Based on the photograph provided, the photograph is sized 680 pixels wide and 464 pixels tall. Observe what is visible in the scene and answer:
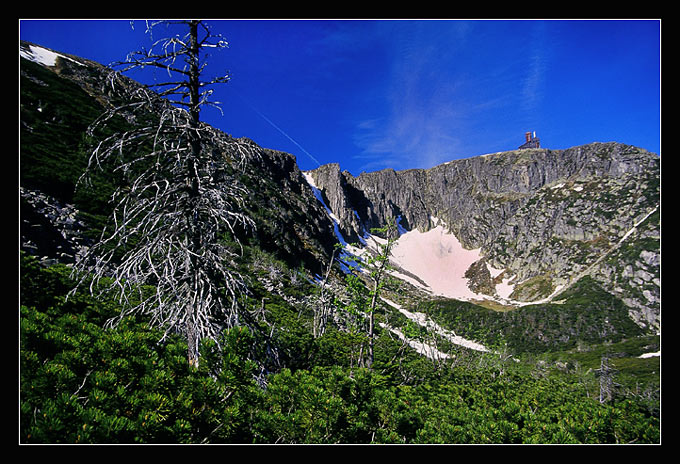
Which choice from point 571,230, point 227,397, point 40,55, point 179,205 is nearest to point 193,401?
point 227,397

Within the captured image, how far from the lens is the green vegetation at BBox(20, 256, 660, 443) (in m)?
2.64

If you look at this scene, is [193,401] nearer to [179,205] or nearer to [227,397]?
[227,397]

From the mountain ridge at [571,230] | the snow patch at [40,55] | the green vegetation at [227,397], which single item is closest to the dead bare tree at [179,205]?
the green vegetation at [227,397]

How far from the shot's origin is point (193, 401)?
319cm

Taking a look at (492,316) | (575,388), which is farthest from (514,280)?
(575,388)

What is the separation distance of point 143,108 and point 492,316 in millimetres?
142365

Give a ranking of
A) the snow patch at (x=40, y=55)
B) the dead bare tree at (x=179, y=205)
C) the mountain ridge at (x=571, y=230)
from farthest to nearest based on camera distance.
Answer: the mountain ridge at (x=571, y=230), the snow patch at (x=40, y=55), the dead bare tree at (x=179, y=205)

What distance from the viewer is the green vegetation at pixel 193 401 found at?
104 inches

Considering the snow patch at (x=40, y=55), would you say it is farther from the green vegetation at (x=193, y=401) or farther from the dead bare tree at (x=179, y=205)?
the green vegetation at (x=193, y=401)

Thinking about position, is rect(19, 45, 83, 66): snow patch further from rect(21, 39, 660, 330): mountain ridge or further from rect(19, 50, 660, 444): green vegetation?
rect(19, 50, 660, 444): green vegetation

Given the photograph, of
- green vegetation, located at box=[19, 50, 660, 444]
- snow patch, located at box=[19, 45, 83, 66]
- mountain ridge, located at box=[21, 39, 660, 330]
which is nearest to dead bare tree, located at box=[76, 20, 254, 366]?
green vegetation, located at box=[19, 50, 660, 444]
